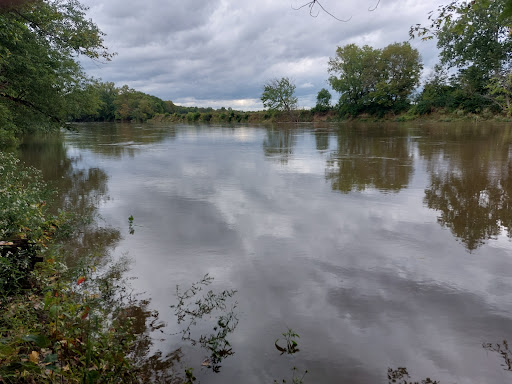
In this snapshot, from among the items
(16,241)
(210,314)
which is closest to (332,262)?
(210,314)

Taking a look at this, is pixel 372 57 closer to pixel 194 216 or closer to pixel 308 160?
pixel 308 160

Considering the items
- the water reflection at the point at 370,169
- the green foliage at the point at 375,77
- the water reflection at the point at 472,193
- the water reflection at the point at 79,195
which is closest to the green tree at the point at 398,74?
the green foliage at the point at 375,77

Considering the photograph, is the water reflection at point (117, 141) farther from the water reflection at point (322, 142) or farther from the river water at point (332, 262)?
the water reflection at point (322, 142)

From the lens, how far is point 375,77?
59594 millimetres

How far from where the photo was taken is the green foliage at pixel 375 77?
187 ft

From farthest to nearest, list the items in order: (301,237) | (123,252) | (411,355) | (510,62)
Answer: (510,62) < (301,237) < (123,252) < (411,355)

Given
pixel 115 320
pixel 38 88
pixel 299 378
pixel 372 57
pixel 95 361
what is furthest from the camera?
pixel 372 57

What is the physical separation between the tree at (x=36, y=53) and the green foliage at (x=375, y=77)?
51923mm

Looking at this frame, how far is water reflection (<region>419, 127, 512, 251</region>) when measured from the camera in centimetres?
667

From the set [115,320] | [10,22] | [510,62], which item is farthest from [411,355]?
[510,62]

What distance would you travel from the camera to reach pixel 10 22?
27.9 feet

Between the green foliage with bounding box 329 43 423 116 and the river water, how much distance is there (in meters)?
50.7

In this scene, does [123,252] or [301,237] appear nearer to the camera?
[123,252]

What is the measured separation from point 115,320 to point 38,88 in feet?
52.2
